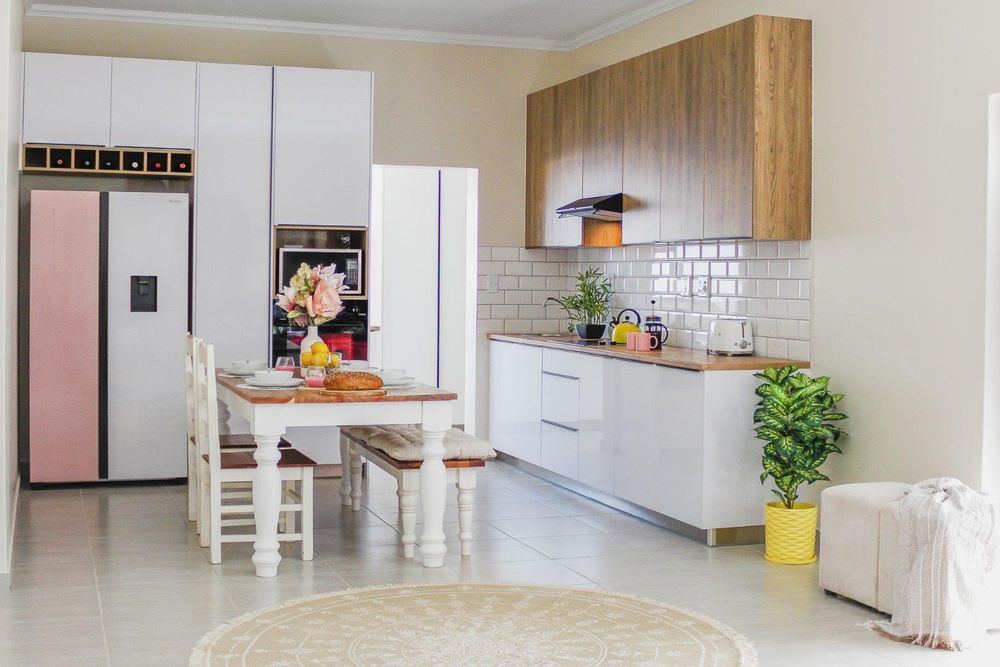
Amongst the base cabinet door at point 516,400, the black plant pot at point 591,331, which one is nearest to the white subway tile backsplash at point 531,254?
the base cabinet door at point 516,400

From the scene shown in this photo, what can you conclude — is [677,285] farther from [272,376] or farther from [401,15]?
[272,376]

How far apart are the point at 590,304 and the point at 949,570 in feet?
11.6

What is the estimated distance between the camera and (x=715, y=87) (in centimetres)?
556

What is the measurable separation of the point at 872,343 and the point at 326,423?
7.68 ft

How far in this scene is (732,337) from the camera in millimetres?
5734

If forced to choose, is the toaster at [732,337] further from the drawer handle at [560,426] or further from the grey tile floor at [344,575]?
the drawer handle at [560,426]

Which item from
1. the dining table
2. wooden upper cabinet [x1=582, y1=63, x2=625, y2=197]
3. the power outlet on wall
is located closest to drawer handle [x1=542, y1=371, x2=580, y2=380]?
the power outlet on wall

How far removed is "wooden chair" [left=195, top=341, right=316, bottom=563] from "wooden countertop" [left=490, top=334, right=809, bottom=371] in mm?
Answer: 1727

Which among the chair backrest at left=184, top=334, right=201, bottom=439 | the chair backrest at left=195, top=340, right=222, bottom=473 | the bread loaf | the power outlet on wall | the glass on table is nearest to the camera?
the bread loaf

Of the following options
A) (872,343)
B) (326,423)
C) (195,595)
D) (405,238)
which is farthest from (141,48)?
(872,343)

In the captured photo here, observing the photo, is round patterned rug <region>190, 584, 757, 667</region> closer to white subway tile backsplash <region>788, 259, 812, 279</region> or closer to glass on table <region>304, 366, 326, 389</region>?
glass on table <region>304, 366, 326, 389</region>

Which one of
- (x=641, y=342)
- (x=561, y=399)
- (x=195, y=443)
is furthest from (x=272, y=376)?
(x=561, y=399)

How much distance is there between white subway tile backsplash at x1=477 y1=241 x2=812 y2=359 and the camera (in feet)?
18.3

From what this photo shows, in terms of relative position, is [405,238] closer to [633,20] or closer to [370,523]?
[633,20]
